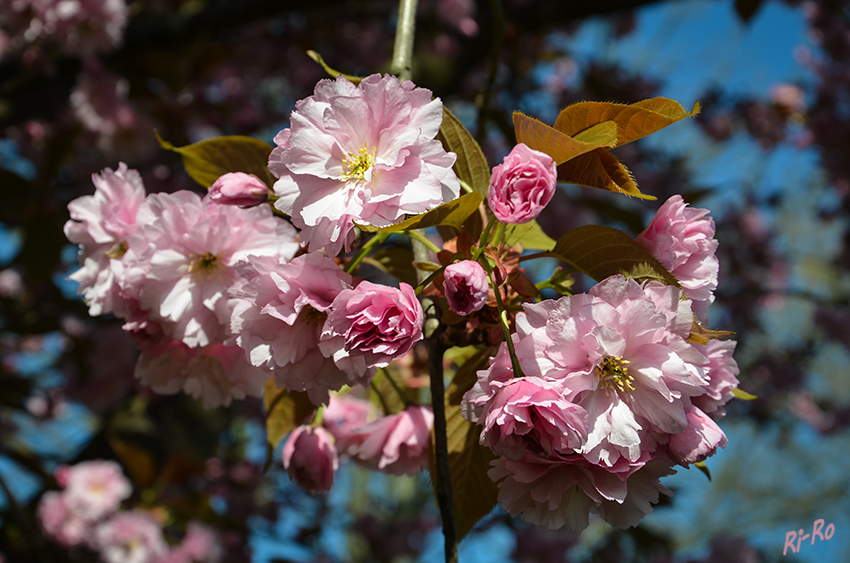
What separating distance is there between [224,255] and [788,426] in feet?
15.3

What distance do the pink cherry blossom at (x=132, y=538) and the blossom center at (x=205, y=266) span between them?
198 centimetres

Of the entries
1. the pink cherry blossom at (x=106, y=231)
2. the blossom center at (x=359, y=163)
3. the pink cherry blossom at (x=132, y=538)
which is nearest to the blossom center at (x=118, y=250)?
the pink cherry blossom at (x=106, y=231)

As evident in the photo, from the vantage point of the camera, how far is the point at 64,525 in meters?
2.42

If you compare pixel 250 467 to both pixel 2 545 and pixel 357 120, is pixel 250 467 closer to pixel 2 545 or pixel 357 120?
pixel 2 545

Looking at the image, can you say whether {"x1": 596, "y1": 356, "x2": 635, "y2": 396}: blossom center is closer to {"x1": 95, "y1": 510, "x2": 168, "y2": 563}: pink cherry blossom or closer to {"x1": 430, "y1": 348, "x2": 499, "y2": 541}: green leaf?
{"x1": 430, "y1": 348, "x2": 499, "y2": 541}: green leaf

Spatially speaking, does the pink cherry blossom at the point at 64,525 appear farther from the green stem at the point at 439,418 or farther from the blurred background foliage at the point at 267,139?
the green stem at the point at 439,418

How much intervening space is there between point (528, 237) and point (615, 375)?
0.25 metres

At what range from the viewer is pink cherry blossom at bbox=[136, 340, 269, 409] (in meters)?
0.78

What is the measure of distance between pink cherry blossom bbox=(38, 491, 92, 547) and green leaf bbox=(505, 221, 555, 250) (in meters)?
→ 2.43

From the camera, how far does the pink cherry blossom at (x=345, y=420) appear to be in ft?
3.07

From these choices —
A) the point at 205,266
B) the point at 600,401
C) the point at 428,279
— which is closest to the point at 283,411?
the point at 205,266

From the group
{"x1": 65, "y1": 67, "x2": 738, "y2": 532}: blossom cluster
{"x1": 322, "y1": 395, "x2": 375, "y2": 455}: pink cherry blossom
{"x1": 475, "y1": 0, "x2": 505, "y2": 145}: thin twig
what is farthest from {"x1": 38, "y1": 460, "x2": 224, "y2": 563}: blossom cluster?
{"x1": 475, "y1": 0, "x2": 505, "y2": 145}: thin twig

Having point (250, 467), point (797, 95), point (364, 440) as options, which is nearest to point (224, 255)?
point (364, 440)

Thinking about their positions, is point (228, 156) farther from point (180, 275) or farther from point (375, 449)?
point (375, 449)
